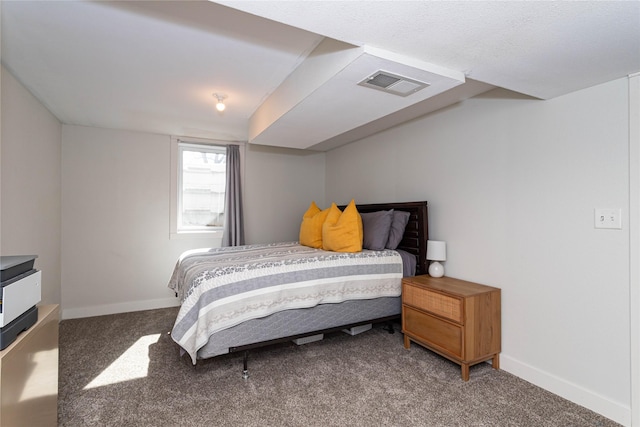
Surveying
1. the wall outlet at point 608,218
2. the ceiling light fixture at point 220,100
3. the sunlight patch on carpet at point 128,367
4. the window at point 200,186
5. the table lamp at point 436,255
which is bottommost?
the sunlight patch on carpet at point 128,367

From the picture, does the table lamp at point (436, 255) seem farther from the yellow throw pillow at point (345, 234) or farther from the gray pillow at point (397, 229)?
the yellow throw pillow at point (345, 234)

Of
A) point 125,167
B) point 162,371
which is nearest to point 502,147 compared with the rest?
point 162,371

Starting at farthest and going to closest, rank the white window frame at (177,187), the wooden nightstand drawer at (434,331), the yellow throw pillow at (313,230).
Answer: the white window frame at (177,187)
the yellow throw pillow at (313,230)
the wooden nightstand drawer at (434,331)

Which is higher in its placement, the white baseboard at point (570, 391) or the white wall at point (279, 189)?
the white wall at point (279, 189)

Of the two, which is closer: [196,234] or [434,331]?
[434,331]

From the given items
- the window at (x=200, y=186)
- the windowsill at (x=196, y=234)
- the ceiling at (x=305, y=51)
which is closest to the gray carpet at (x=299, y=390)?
the windowsill at (x=196, y=234)

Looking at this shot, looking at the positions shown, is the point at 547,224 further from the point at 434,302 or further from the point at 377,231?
the point at 377,231

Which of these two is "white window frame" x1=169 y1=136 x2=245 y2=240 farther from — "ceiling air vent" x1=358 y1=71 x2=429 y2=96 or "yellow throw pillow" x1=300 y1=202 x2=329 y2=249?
"ceiling air vent" x1=358 y1=71 x2=429 y2=96

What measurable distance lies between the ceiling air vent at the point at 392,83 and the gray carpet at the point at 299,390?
209 cm

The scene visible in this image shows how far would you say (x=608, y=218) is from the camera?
193 centimetres

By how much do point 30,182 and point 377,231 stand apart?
3290 mm

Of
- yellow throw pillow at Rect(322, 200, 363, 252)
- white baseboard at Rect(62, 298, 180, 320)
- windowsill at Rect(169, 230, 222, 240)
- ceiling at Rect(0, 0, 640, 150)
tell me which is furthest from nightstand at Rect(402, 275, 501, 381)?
white baseboard at Rect(62, 298, 180, 320)

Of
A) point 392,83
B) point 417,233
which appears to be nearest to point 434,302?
point 417,233

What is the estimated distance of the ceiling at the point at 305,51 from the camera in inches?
52.2
